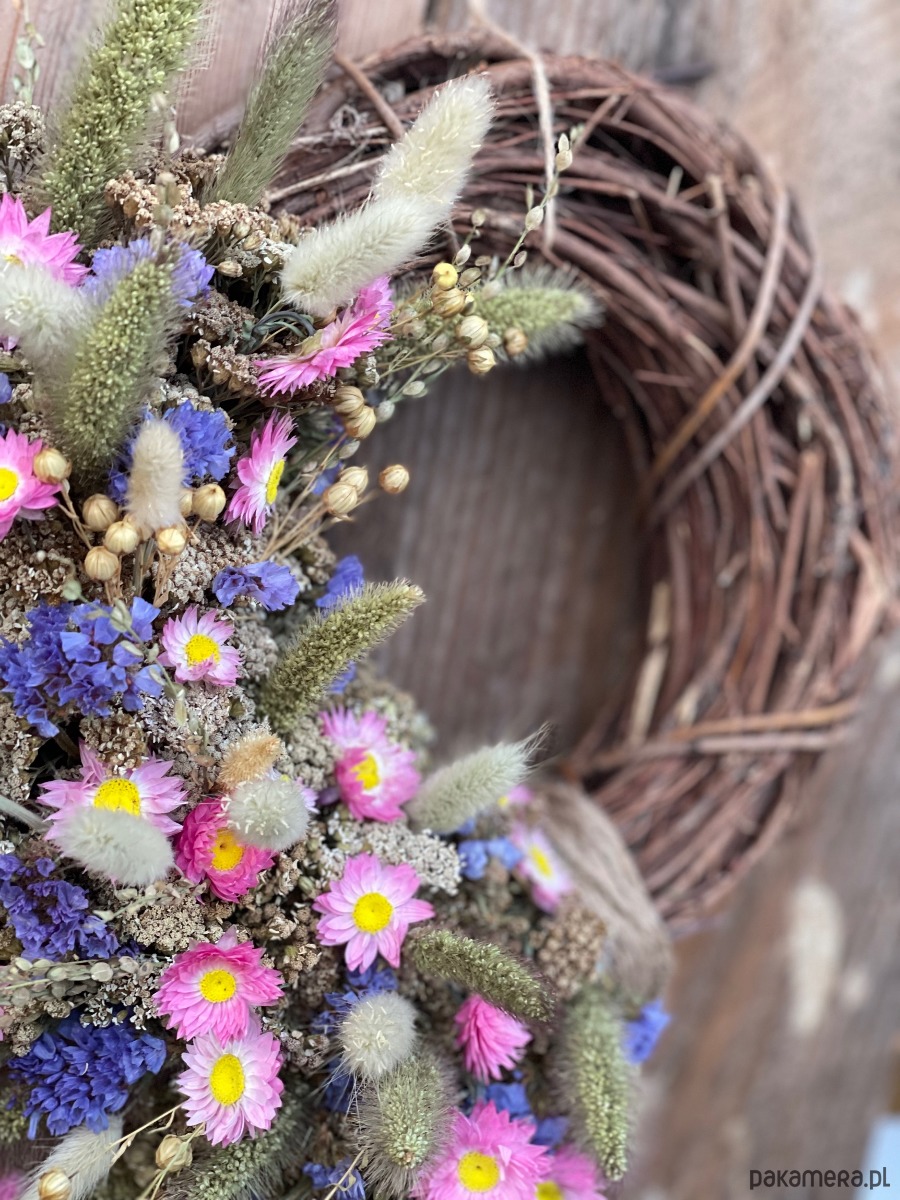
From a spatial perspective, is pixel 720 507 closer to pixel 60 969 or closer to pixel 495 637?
pixel 495 637

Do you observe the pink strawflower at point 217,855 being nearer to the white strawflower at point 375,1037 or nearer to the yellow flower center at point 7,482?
the white strawflower at point 375,1037

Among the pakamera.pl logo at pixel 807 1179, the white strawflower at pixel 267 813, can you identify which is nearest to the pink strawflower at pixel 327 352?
the white strawflower at pixel 267 813

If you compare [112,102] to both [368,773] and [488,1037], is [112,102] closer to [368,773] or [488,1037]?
[368,773]

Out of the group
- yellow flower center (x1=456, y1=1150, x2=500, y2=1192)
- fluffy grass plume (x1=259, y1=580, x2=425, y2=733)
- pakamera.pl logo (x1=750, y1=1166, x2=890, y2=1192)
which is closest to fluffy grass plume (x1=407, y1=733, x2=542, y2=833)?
fluffy grass plume (x1=259, y1=580, x2=425, y2=733)

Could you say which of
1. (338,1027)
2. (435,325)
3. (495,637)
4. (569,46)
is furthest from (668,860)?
(569,46)

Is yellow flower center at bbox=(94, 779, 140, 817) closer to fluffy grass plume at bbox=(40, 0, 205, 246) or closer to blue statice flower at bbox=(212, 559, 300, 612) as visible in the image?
blue statice flower at bbox=(212, 559, 300, 612)
